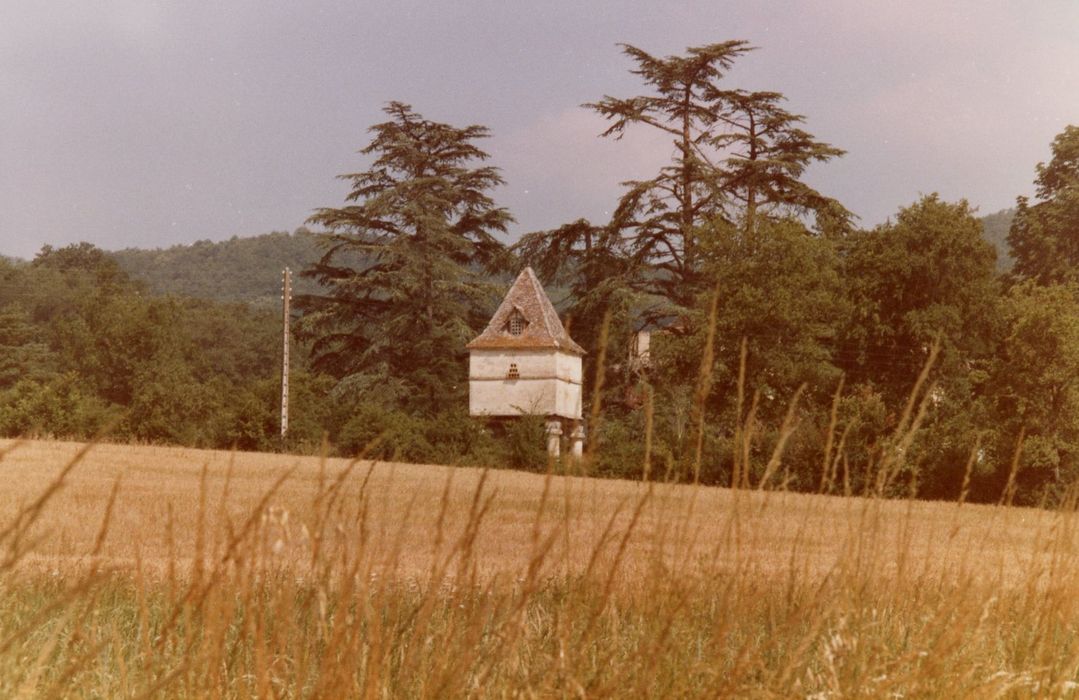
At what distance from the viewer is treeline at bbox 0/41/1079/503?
32219 mm

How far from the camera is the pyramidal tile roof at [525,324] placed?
45.7 metres

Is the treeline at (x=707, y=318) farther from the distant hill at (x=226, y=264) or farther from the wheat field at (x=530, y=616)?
the distant hill at (x=226, y=264)

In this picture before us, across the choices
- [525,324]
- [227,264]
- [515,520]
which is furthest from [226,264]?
[515,520]

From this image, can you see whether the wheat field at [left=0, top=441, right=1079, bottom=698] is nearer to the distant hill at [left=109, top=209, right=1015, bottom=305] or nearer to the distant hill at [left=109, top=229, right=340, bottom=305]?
the distant hill at [left=109, top=209, right=1015, bottom=305]

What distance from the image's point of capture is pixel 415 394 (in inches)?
1689

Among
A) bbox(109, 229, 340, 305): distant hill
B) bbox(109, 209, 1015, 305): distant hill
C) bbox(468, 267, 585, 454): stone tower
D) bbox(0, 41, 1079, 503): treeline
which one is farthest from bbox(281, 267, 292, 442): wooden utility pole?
bbox(109, 229, 340, 305): distant hill

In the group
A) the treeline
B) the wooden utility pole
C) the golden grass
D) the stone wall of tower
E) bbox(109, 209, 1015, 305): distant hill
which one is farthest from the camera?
bbox(109, 209, 1015, 305): distant hill

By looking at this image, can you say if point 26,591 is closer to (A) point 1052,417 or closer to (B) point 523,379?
(A) point 1052,417

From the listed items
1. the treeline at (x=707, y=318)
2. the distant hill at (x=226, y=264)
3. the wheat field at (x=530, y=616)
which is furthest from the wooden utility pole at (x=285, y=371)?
the distant hill at (x=226, y=264)

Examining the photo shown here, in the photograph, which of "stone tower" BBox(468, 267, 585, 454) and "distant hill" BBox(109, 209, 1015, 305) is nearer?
"stone tower" BBox(468, 267, 585, 454)

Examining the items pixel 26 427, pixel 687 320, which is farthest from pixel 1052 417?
pixel 26 427

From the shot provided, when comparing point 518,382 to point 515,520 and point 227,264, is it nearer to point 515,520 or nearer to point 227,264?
point 515,520

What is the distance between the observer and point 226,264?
390 ft

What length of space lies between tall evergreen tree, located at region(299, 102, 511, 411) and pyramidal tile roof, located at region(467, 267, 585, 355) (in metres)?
1.18
